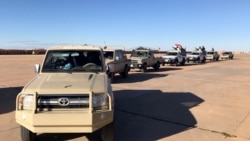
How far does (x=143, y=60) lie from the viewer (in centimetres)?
2286

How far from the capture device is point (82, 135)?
20.3 feet

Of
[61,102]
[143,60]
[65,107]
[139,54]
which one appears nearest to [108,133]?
[65,107]

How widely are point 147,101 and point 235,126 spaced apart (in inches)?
142

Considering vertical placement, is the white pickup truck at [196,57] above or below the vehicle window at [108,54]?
below

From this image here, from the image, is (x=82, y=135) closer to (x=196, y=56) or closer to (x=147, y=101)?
(x=147, y=101)

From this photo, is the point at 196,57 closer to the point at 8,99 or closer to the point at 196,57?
the point at 196,57

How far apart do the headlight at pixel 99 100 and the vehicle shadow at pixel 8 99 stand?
429 centimetres

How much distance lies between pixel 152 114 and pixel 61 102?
12.7 feet

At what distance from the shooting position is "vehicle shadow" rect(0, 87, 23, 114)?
8.51 m

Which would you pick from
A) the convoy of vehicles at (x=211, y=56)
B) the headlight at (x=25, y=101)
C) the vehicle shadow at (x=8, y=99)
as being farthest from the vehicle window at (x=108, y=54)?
the convoy of vehicles at (x=211, y=56)

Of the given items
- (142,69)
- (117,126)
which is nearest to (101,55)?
(117,126)

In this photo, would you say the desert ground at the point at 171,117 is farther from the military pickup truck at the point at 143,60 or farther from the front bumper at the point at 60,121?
the military pickup truck at the point at 143,60

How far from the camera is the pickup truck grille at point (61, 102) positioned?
16.0 ft

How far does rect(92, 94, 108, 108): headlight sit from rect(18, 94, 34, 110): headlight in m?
1.06
